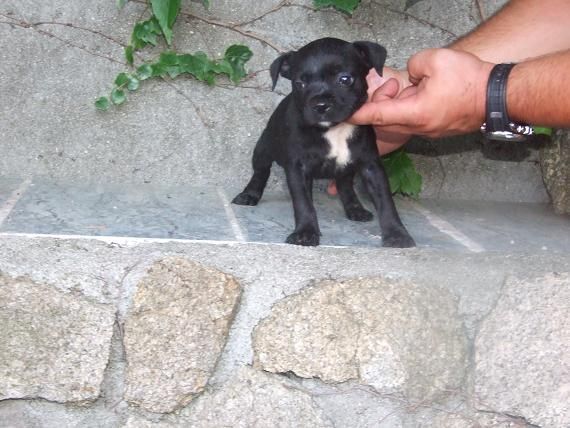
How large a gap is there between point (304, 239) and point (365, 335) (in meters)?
0.28

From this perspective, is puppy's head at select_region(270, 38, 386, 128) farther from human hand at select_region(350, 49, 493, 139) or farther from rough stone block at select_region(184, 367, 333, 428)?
rough stone block at select_region(184, 367, 333, 428)

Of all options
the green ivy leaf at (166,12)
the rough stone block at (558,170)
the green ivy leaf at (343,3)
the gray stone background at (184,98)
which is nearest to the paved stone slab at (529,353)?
the rough stone block at (558,170)

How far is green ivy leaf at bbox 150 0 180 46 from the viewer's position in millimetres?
2596

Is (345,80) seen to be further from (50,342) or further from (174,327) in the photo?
(50,342)

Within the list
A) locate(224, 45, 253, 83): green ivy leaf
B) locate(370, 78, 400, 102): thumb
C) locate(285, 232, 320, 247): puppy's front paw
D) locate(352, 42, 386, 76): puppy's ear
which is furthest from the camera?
locate(224, 45, 253, 83): green ivy leaf

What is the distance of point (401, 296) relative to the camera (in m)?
1.87

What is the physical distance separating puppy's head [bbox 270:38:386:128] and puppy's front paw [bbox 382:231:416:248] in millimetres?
326

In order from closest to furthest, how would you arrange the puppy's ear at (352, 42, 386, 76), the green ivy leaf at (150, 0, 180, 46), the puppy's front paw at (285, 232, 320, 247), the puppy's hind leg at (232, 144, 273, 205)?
the puppy's front paw at (285, 232, 320, 247) < the puppy's ear at (352, 42, 386, 76) < the puppy's hind leg at (232, 144, 273, 205) < the green ivy leaf at (150, 0, 180, 46)

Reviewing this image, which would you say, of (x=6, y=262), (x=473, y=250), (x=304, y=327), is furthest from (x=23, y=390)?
(x=473, y=250)

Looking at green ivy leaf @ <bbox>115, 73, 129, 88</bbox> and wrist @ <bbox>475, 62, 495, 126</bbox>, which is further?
green ivy leaf @ <bbox>115, 73, 129, 88</bbox>

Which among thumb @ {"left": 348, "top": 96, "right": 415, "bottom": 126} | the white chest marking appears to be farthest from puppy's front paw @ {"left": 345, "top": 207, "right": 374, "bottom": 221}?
thumb @ {"left": 348, "top": 96, "right": 415, "bottom": 126}

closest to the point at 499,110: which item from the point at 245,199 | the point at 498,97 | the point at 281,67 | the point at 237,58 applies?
the point at 498,97

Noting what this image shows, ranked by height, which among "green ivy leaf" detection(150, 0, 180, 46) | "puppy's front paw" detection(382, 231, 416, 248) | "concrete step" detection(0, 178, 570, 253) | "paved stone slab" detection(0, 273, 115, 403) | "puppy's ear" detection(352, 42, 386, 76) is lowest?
"paved stone slab" detection(0, 273, 115, 403)

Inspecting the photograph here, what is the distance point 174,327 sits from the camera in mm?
1825
